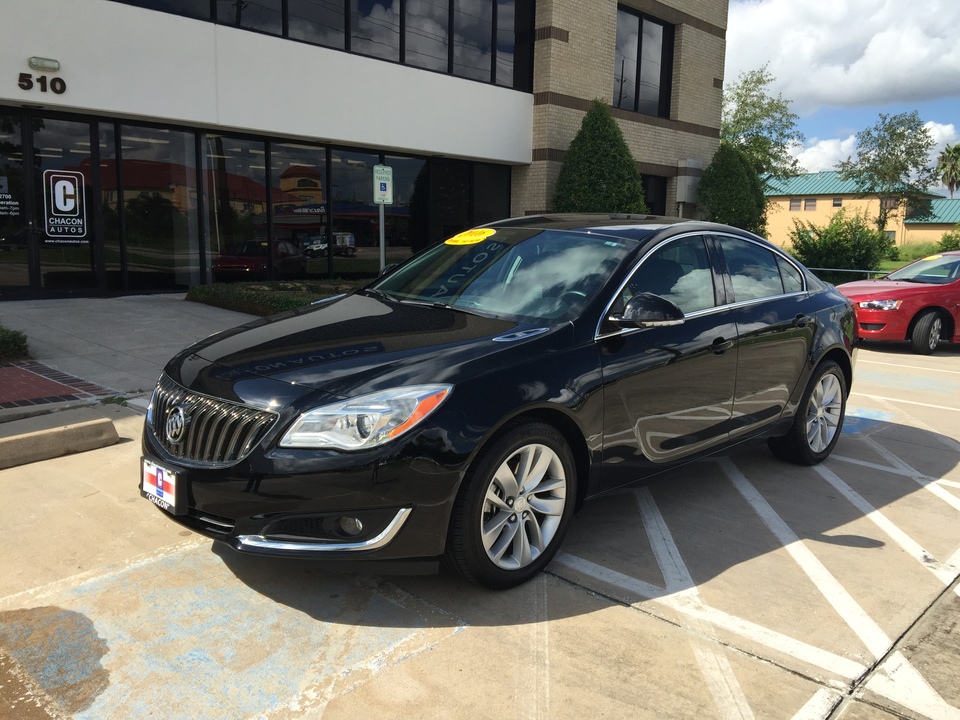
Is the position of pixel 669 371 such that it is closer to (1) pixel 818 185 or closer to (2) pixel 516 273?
(2) pixel 516 273

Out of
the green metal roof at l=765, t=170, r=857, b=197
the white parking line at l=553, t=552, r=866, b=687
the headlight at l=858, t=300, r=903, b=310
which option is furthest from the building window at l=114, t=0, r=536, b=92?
the green metal roof at l=765, t=170, r=857, b=197

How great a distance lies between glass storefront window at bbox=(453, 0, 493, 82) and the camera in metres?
16.7

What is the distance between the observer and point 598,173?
1700cm

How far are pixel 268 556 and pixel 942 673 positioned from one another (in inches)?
104

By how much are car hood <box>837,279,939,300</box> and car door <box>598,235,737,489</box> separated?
8.38 m

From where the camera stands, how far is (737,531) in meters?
4.40

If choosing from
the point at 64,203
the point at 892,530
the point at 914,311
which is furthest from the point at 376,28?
the point at 892,530

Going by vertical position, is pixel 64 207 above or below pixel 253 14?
below

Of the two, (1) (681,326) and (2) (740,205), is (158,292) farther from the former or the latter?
(2) (740,205)

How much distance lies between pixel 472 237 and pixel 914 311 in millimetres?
9330


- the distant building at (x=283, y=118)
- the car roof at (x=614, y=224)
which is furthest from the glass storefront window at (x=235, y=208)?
the car roof at (x=614, y=224)

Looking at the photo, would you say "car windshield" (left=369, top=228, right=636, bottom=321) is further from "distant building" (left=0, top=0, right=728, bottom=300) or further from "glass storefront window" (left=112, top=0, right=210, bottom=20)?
"glass storefront window" (left=112, top=0, right=210, bottom=20)

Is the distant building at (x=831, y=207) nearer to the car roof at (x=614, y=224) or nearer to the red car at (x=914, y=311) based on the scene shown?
the red car at (x=914, y=311)

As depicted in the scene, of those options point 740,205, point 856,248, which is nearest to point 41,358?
point 740,205
